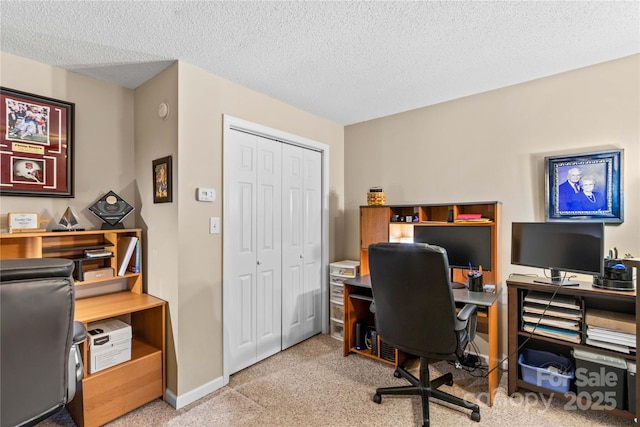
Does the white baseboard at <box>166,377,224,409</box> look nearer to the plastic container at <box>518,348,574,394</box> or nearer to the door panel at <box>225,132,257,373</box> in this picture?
the door panel at <box>225,132,257,373</box>

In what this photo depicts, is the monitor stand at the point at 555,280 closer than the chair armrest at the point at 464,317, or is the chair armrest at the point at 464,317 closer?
the chair armrest at the point at 464,317

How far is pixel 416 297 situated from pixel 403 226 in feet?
4.17

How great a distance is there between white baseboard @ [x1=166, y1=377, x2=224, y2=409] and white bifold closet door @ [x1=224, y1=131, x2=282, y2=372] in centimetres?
25

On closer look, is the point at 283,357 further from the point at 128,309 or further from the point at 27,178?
the point at 27,178

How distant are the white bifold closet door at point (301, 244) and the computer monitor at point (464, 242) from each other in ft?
3.90

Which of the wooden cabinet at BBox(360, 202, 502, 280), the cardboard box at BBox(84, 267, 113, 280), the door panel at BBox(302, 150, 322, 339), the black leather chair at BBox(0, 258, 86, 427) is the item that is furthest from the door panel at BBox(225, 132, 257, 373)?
the black leather chair at BBox(0, 258, 86, 427)

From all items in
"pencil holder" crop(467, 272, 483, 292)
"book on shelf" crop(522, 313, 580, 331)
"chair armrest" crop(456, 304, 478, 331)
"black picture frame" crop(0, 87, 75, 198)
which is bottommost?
"book on shelf" crop(522, 313, 580, 331)

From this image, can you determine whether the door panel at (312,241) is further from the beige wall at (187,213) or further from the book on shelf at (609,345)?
the book on shelf at (609,345)

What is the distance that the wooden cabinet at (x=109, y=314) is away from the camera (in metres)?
1.95

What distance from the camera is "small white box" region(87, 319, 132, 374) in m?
1.98

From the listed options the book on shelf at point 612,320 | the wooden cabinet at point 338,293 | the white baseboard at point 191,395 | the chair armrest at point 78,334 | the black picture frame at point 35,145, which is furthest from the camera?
the wooden cabinet at point 338,293

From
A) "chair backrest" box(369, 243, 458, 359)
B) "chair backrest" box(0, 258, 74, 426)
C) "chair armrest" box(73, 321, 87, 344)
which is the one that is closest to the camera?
"chair backrest" box(0, 258, 74, 426)

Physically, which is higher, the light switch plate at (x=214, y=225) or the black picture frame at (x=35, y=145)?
the black picture frame at (x=35, y=145)

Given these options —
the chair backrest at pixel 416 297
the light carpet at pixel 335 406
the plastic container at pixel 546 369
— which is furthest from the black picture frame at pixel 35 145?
the plastic container at pixel 546 369
